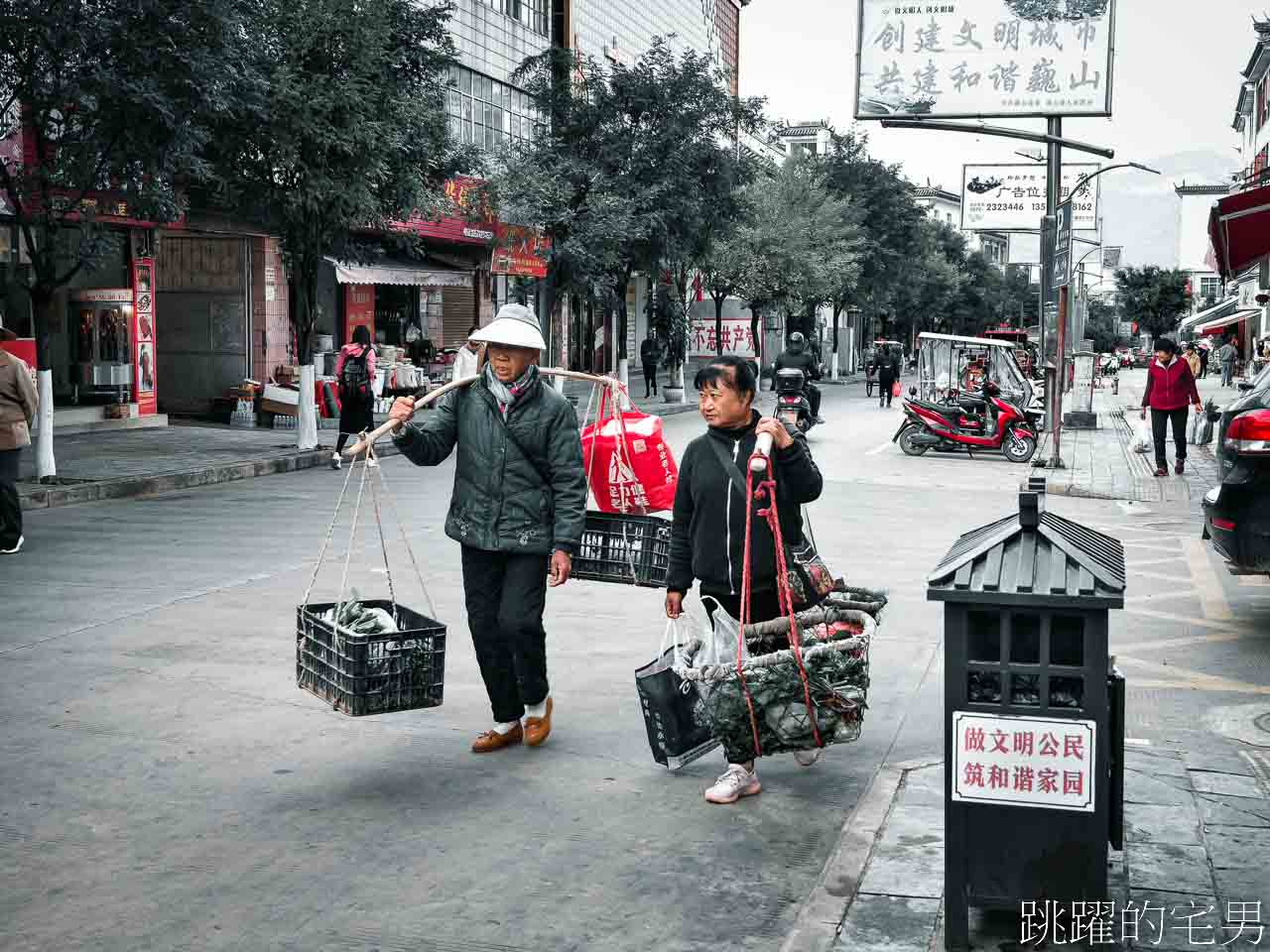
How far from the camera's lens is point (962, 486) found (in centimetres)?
1714

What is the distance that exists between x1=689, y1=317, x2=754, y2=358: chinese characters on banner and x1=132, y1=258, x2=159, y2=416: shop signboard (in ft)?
120

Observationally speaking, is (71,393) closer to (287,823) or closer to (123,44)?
(123,44)

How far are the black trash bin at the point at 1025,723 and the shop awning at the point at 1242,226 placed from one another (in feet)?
21.7

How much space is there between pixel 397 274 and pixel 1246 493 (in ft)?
74.6

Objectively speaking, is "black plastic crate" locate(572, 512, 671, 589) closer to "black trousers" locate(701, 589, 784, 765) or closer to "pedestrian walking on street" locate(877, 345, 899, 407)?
"black trousers" locate(701, 589, 784, 765)

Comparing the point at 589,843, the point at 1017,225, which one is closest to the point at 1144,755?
the point at 589,843

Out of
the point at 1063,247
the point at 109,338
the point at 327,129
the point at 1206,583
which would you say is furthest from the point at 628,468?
the point at 109,338

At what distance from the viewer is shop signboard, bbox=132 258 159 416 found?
2327 cm

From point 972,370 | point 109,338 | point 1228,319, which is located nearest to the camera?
point 109,338

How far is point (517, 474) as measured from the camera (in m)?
5.63

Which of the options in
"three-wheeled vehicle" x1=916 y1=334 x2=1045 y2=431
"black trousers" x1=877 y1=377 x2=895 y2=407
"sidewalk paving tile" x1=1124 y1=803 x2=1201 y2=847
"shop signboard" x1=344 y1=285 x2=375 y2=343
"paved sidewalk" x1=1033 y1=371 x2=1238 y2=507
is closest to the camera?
"sidewalk paving tile" x1=1124 y1=803 x2=1201 y2=847

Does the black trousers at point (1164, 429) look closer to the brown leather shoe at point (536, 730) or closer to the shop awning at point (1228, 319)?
the brown leather shoe at point (536, 730)

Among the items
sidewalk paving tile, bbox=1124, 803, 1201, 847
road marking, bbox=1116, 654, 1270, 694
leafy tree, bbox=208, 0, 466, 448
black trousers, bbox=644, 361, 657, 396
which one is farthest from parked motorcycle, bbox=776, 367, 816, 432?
black trousers, bbox=644, 361, 657, 396

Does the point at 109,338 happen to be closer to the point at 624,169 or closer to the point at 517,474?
the point at 624,169
